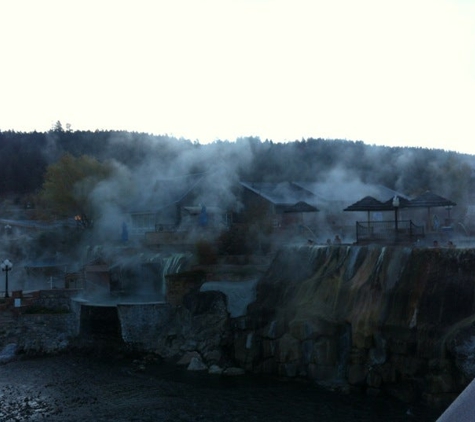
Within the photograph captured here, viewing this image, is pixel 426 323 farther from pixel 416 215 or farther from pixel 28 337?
pixel 416 215

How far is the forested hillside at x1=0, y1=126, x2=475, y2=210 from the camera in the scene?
47.5m

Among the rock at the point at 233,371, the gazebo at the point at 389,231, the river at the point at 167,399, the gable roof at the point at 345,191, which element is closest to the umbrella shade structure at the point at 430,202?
the gazebo at the point at 389,231

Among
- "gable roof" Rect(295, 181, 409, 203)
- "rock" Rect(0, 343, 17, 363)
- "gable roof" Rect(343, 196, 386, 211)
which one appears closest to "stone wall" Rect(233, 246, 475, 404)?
"gable roof" Rect(343, 196, 386, 211)

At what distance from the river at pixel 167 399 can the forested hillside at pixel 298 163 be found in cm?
2356

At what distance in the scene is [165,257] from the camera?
90.6ft

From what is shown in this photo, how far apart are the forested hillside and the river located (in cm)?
2356

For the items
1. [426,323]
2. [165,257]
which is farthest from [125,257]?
[426,323]

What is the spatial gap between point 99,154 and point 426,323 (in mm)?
75266

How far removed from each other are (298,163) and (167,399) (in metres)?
43.2

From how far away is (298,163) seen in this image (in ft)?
187

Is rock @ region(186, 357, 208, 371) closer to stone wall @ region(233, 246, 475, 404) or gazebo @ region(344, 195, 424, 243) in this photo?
stone wall @ region(233, 246, 475, 404)

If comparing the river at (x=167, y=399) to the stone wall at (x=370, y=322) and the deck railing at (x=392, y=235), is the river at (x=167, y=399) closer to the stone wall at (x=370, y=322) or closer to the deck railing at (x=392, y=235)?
the stone wall at (x=370, y=322)

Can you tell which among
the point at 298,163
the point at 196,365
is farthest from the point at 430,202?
the point at 298,163

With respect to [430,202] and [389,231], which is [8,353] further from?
[430,202]
